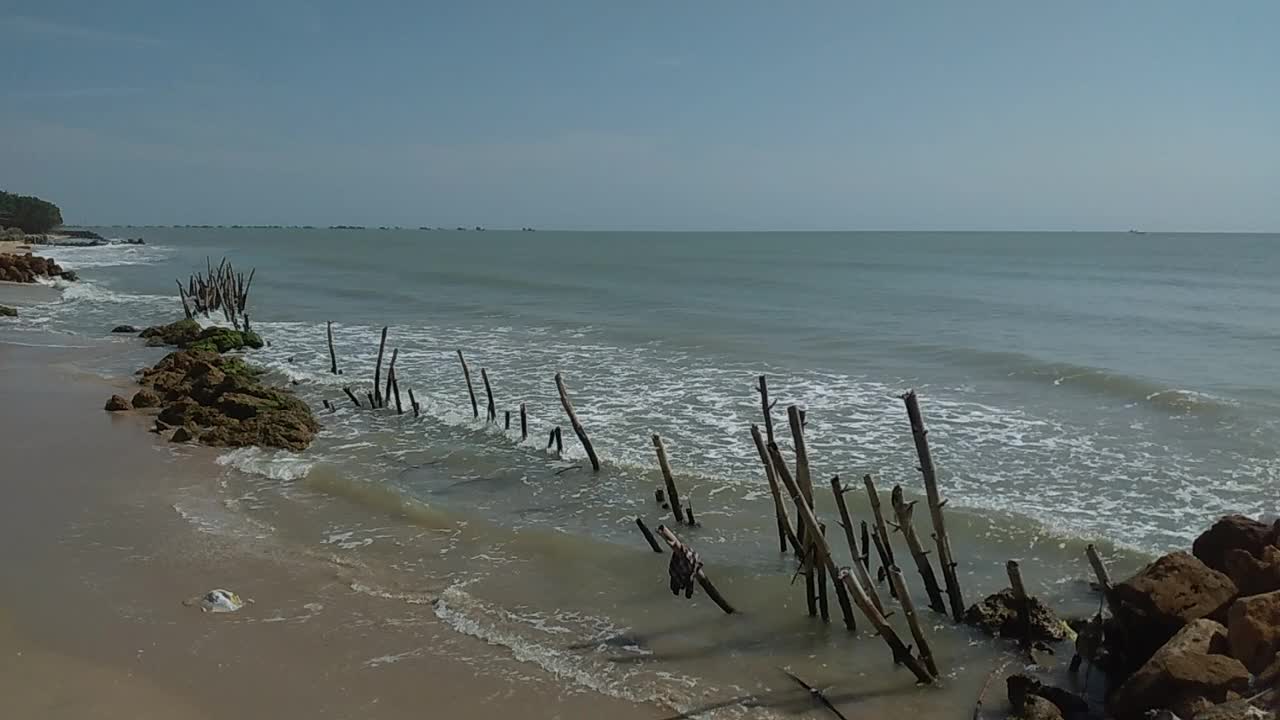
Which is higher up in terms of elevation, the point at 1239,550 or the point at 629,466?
the point at 1239,550

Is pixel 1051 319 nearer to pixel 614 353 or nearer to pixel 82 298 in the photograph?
pixel 614 353

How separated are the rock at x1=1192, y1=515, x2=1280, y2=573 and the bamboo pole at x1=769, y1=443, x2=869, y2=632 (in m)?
3.77

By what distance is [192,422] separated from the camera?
17.9 metres

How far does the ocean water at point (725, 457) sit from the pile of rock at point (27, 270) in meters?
15.7

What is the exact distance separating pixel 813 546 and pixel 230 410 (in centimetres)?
1363

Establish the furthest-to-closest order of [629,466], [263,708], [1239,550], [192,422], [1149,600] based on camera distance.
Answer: [192,422] → [629,466] → [1239,550] → [1149,600] → [263,708]

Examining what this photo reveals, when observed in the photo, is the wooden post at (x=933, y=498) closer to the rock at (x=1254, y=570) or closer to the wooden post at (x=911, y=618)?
the wooden post at (x=911, y=618)

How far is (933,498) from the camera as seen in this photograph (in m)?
9.38

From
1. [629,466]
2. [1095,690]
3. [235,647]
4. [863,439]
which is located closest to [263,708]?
[235,647]

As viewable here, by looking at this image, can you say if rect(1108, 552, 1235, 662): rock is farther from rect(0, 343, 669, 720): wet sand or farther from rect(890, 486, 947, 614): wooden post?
rect(0, 343, 669, 720): wet sand

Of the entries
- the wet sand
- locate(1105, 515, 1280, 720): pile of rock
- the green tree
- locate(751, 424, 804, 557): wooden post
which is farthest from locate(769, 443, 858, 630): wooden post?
the green tree

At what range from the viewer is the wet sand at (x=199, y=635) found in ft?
25.8

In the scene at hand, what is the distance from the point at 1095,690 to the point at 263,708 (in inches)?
301

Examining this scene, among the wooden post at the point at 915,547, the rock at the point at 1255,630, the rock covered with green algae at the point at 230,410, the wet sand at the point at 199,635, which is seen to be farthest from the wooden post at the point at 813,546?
the rock covered with green algae at the point at 230,410
